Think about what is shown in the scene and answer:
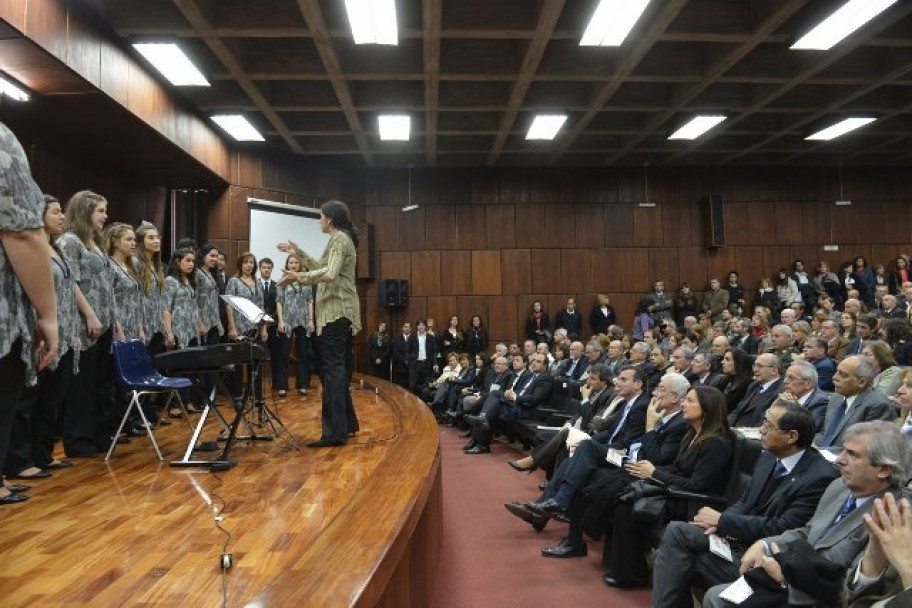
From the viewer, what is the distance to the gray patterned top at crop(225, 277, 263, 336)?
598cm

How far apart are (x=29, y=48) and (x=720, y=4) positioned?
576cm

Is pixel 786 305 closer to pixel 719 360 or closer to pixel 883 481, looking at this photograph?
pixel 719 360

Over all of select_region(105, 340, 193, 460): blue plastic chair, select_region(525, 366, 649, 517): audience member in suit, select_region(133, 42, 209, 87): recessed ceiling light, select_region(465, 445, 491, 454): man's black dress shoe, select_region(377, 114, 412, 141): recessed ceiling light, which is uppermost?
select_region(377, 114, 412, 141): recessed ceiling light

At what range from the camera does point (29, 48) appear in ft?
16.6

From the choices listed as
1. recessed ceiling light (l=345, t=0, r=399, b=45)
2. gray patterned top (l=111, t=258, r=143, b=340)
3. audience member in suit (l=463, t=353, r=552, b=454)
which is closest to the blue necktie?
audience member in suit (l=463, t=353, r=552, b=454)

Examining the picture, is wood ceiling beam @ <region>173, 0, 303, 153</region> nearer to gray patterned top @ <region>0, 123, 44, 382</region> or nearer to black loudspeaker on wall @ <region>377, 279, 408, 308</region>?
black loudspeaker on wall @ <region>377, 279, 408, 308</region>

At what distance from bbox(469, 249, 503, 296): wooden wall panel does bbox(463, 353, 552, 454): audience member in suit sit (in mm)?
5006

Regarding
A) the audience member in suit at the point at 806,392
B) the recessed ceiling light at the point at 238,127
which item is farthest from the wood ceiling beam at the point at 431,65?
the audience member in suit at the point at 806,392

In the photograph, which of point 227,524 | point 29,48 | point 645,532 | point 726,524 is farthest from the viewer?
point 29,48

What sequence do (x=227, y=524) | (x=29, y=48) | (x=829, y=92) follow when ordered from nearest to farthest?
(x=227, y=524) < (x=29, y=48) < (x=829, y=92)

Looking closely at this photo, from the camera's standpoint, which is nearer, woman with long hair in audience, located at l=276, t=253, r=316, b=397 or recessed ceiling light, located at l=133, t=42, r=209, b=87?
recessed ceiling light, located at l=133, t=42, r=209, b=87

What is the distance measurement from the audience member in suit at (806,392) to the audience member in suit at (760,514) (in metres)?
1.26

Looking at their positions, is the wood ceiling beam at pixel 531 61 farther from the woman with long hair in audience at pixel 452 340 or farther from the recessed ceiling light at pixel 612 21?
the woman with long hair in audience at pixel 452 340

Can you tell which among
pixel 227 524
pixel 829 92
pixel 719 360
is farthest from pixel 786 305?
pixel 227 524
